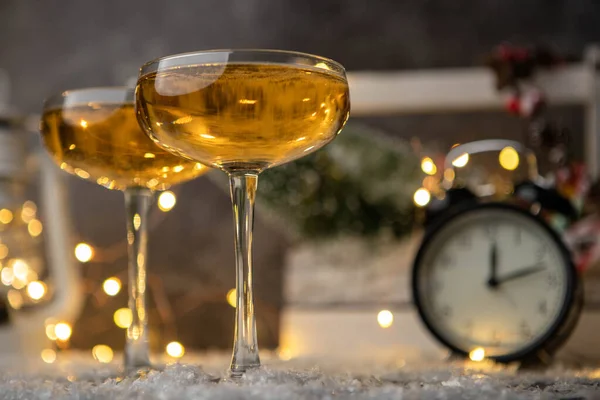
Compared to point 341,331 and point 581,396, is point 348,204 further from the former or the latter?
point 581,396

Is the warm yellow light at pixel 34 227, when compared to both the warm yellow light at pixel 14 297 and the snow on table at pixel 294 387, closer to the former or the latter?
the warm yellow light at pixel 14 297

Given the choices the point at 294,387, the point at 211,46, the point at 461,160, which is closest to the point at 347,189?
the point at 461,160

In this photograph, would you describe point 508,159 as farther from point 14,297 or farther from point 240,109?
point 14,297

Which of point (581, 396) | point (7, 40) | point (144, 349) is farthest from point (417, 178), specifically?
point (7, 40)

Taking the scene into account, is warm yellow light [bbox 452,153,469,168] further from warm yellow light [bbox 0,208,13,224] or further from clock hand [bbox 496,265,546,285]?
warm yellow light [bbox 0,208,13,224]

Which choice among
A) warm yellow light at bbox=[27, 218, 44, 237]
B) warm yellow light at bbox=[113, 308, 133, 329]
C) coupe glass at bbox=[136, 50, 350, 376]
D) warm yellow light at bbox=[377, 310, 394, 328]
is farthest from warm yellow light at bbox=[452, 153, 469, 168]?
warm yellow light at bbox=[113, 308, 133, 329]

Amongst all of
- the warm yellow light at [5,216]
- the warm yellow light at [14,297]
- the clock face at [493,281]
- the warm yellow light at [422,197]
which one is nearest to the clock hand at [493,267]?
the clock face at [493,281]

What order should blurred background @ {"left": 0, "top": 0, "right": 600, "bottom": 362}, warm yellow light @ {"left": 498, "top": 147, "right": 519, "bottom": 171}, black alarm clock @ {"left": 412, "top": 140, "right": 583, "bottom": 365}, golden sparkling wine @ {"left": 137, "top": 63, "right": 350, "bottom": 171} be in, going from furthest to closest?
1. blurred background @ {"left": 0, "top": 0, "right": 600, "bottom": 362}
2. warm yellow light @ {"left": 498, "top": 147, "right": 519, "bottom": 171}
3. black alarm clock @ {"left": 412, "top": 140, "right": 583, "bottom": 365}
4. golden sparkling wine @ {"left": 137, "top": 63, "right": 350, "bottom": 171}
